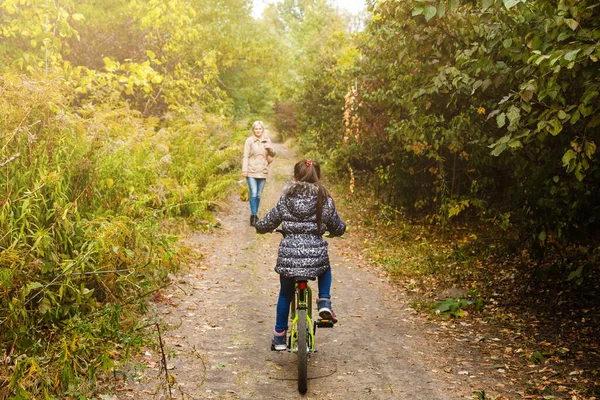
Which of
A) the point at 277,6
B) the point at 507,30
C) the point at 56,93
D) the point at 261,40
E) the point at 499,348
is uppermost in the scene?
the point at 277,6

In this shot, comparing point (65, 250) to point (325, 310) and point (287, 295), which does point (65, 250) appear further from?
point (325, 310)

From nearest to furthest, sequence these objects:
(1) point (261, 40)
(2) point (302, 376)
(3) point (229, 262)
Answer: (2) point (302, 376), (3) point (229, 262), (1) point (261, 40)

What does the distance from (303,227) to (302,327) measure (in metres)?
0.96

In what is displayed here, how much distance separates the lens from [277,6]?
73562mm

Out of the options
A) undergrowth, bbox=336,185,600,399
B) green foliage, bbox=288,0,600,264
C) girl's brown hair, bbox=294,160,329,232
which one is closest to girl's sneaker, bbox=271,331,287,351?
girl's brown hair, bbox=294,160,329,232

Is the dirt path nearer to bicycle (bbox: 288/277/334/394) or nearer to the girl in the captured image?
bicycle (bbox: 288/277/334/394)

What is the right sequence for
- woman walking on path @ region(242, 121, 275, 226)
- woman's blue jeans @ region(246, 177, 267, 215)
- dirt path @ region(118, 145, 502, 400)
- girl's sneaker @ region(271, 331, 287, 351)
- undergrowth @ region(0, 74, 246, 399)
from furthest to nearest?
woman's blue jeans @ region(246, 177, 267, 215)
woman walking on path @ region(242, 121, 275, 226)
girl's sneaker @ region(271, 331, 287, 351)
dirt path @ region(118, 145, 502, 400)
undergrowth @ region(0, 74, 246, 399)

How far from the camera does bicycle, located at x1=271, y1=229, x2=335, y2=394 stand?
492cm

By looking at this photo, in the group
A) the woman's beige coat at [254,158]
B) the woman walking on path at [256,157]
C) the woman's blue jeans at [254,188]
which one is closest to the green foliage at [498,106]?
the woman walking on path at [256,157]

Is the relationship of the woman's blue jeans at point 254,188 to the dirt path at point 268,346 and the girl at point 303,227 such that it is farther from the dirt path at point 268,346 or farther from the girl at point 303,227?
the girl at point 303,227

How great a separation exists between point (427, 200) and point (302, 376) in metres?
8.04

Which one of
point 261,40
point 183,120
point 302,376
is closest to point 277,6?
point 261,40

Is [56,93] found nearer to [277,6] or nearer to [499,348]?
[499,348]

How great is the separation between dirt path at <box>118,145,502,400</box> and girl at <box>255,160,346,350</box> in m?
0.65
